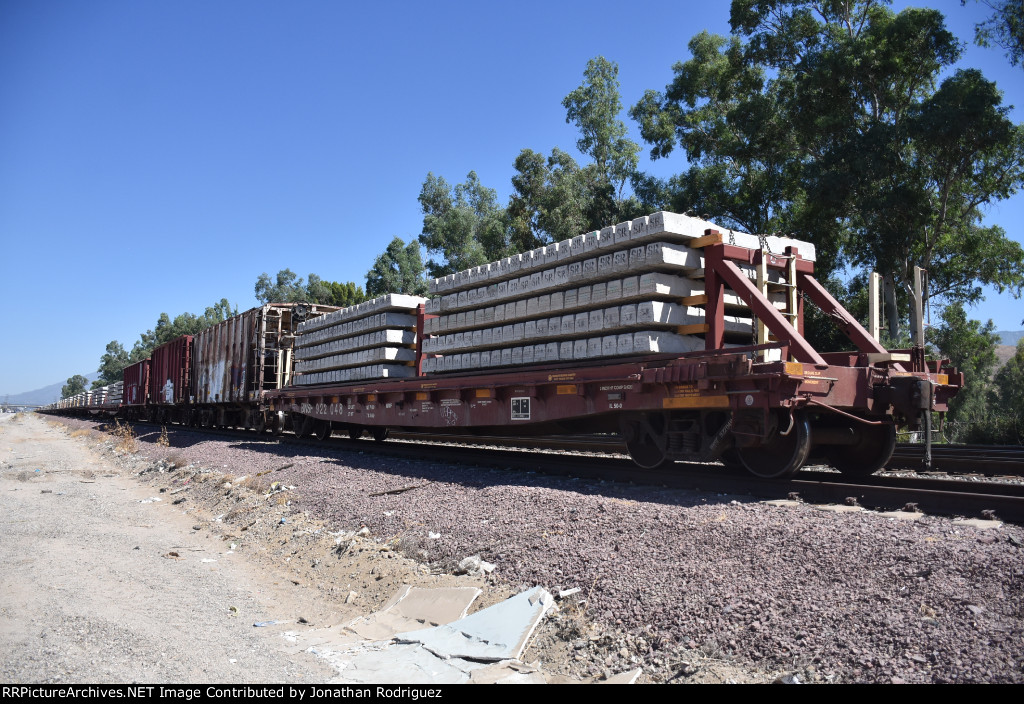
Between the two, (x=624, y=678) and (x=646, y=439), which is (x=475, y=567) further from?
(x=646, y=439)

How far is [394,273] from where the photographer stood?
4869cm

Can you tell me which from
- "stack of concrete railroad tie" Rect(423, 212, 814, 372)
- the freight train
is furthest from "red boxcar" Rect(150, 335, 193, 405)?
"stack of concrete railroad tie" Rect(423, 212, 814, 372)

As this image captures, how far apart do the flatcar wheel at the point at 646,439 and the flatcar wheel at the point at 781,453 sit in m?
0.91

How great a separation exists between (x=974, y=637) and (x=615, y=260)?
5748mm

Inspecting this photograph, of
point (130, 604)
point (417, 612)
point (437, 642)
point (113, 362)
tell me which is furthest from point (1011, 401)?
point (113, 362)

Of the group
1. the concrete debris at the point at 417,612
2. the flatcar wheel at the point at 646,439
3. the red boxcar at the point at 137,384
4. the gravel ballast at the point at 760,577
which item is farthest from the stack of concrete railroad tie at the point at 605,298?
the red boxcar at the point at 137,384

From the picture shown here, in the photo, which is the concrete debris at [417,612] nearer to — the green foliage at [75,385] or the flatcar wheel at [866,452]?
the flatcar wheel at [866,452]

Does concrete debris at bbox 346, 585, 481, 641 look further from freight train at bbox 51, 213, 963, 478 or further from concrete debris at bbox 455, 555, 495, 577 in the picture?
freight train at bbox 51, 213, 963, 478

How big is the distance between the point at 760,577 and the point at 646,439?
429 centimetres

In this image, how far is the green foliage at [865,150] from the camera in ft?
53.6

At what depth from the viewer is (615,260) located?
830 cm

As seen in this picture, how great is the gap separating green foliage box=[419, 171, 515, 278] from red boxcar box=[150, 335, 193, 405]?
15.2 m

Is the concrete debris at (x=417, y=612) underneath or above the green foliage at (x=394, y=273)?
underneath
